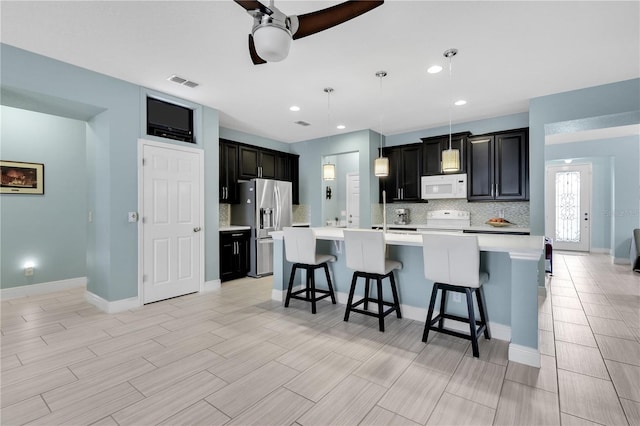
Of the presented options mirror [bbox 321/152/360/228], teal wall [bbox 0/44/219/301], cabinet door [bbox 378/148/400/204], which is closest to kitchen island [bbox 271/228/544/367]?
teal wall [bbox 0/44/219/301]

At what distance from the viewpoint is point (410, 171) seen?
573cm

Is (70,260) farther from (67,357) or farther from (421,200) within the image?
(421,200)

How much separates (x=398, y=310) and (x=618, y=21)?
3.12 m

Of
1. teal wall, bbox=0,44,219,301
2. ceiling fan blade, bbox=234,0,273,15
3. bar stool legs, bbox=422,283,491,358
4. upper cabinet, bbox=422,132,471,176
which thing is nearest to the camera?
ceiling fan blade, bbox=234,0,273,15

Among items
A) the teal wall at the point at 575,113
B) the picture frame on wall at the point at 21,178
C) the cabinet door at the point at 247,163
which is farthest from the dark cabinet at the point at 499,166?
the picture frame on wall at the point at 21,178

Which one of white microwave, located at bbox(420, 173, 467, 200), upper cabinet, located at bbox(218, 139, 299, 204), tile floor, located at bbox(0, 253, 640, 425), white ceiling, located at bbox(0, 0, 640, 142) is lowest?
tile floor, located at bbox(0, 253, 640, 425)

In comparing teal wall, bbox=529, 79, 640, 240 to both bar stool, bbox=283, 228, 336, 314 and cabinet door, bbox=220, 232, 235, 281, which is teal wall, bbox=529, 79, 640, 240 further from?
cabinet door, bbox=220, 232, 235, 281

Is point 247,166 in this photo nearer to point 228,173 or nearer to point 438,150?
point 228,173

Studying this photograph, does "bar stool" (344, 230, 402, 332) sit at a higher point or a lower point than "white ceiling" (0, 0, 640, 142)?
lower

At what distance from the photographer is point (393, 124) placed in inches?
213

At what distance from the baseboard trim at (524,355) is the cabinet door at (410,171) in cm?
361

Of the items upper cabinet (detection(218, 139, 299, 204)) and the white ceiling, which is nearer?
the white ceiling

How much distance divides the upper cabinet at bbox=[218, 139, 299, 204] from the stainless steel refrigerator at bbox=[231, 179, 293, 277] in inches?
8.9

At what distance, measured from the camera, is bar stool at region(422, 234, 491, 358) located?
7.69 feet
